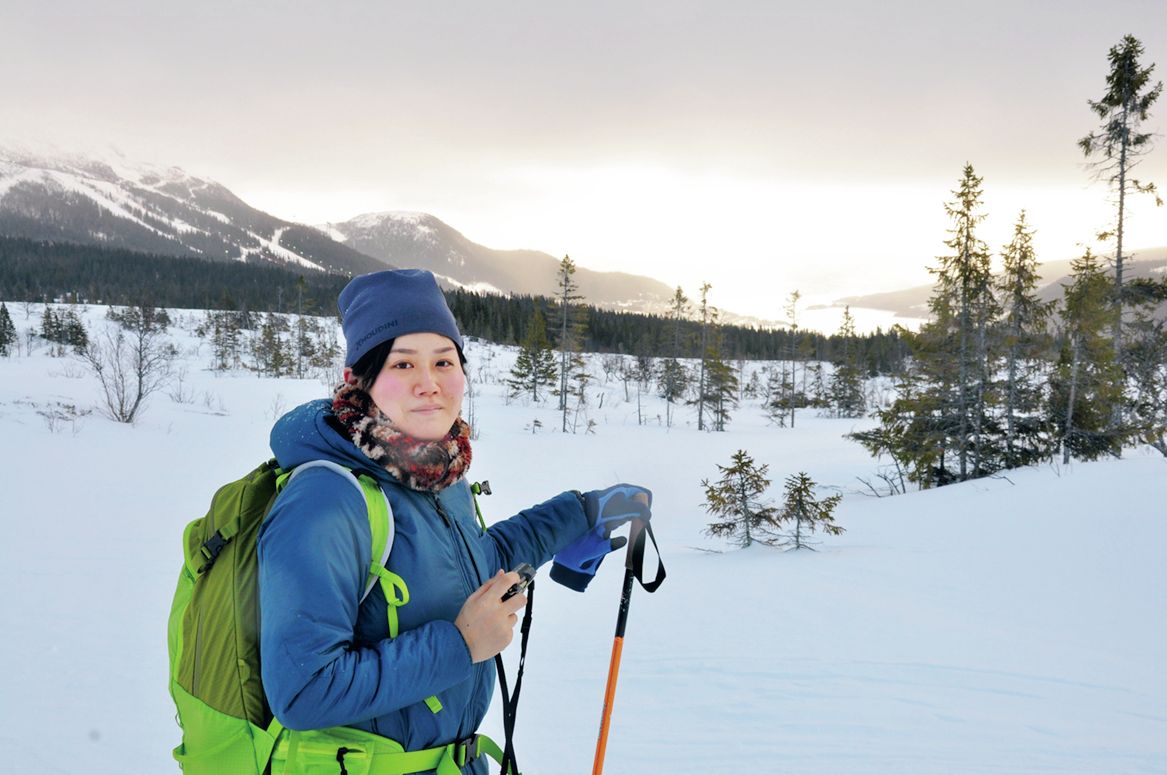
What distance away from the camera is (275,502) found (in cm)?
127

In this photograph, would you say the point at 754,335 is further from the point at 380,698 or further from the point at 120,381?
the point at 380,698

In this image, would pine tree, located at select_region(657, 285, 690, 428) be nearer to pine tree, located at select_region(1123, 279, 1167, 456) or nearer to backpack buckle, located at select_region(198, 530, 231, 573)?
pine tree, located at select_region(1123, 279, 1167, 456)

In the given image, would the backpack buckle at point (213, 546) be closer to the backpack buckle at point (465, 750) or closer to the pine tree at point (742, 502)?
the backpack buckle at point (465, 750)

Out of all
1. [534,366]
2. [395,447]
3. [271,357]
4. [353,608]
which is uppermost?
[271,357]

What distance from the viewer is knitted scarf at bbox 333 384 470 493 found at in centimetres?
147

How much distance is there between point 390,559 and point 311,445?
355 mm

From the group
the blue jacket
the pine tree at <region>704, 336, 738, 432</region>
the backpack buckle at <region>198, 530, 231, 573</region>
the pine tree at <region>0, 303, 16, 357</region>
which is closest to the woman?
the blue jacket

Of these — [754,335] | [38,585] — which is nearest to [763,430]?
[38,585]

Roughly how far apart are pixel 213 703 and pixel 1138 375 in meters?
21.3

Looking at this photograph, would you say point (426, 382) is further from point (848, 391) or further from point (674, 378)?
point (848, 391)

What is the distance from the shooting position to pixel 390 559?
1408 mm

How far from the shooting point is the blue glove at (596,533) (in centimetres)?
223

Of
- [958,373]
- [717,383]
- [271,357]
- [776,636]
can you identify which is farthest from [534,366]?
[776,636]

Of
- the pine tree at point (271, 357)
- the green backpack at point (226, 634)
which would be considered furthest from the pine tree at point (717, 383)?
the green backpack at point (226, 634)
